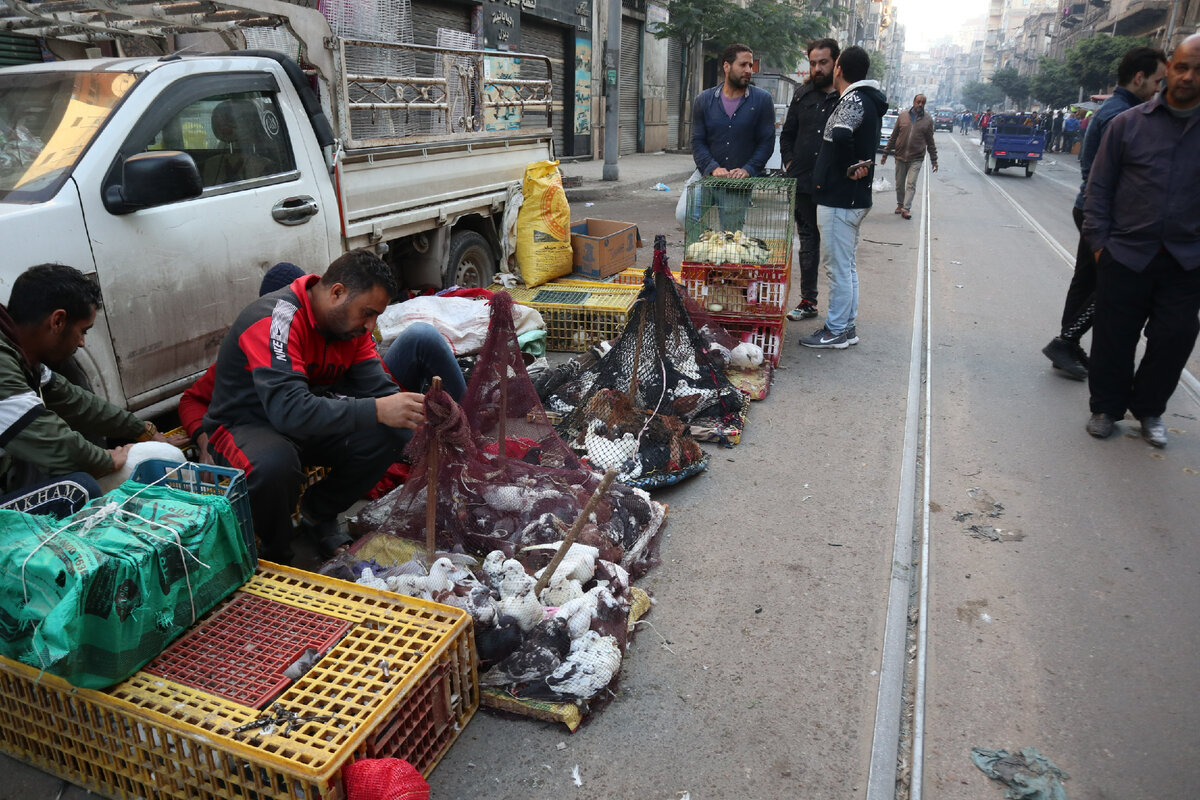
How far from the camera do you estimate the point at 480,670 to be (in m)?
2.89

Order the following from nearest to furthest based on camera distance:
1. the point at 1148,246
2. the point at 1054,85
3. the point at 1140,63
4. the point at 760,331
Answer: the point at 1148,246 < the point at 1140,63 < the point at 760,331 < the point at 1054,85

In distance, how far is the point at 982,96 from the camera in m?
125

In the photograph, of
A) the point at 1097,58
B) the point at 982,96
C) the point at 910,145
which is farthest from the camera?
the point at 982,96

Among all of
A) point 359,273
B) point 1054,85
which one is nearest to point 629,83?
point 359,273

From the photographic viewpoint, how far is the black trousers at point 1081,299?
6000 mm

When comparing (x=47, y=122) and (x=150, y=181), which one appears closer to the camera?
(x=150, y=181)

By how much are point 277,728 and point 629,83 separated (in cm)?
2622

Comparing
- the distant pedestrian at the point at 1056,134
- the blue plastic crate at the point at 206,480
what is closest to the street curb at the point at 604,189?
the blue plastic crate at the point at 206,480

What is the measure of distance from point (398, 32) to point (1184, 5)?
50058 millimetres

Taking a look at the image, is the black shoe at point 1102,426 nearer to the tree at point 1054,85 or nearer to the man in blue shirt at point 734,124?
the man in blue shirt at point 734,124

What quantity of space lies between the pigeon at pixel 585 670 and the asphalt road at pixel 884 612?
0.11m

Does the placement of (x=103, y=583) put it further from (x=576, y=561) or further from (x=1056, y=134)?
(x=1056, y=134)

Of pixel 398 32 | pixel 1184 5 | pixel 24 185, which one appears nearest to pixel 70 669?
pixel 24 185

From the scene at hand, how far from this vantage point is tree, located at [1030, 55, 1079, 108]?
59094 mm
